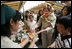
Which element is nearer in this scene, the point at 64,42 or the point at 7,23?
the point at 7,23

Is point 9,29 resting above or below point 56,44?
above

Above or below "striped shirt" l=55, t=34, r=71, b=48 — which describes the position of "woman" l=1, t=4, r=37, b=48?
above

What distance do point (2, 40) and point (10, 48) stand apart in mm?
104

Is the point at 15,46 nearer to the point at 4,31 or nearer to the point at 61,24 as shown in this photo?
the point at 4,31

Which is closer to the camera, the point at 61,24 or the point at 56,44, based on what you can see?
the point at 61,24

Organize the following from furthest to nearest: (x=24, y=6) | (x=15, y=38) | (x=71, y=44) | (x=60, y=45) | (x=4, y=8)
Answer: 1. (x=24, y=6)
2. (x=15, y=38)
3. (x=60, y=45)
4. (x=71, y=44)
5. (x=4, y=8)

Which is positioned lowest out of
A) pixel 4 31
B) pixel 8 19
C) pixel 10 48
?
pixel 10 48

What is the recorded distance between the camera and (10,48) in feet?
4.71

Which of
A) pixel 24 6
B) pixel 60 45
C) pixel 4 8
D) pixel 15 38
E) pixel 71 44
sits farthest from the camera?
pixel 24 6

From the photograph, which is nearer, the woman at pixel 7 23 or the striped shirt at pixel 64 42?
the woman at pixel 7 23

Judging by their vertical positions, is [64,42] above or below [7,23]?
below

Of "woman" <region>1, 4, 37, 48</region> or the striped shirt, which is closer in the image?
"woman" <region>1, 4, 37, 48</region>

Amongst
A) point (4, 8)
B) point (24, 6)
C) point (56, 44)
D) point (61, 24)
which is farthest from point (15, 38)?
point (4, 8)

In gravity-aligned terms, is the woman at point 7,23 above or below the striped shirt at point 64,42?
above
